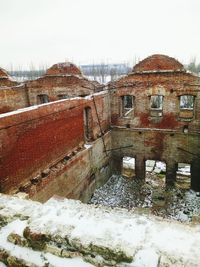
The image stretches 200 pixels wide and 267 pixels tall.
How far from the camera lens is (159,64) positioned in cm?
1362

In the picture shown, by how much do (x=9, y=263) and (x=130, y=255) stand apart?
1581 mm

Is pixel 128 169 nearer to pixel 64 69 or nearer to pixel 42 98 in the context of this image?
pixel 42 98

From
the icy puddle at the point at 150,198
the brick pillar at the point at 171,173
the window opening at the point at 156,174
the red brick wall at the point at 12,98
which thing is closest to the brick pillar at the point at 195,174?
the icy puddle at the point at 150,198

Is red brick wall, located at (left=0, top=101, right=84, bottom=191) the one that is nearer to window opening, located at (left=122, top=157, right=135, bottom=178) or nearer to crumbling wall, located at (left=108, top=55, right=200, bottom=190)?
crumbling wall, located at (left=108, top=55, right=200, bottom=190)

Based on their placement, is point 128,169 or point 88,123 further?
point 128,169

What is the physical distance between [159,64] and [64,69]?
6.28 meters

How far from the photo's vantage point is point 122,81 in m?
14.5

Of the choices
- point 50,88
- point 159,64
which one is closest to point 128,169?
point 159,64

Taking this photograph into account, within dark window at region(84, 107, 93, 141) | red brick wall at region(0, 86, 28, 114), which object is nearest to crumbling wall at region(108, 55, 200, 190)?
dark window at region(84, 107, 93, 141)

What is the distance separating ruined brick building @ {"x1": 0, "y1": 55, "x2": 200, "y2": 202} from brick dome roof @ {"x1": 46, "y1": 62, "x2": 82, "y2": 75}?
0.19ft

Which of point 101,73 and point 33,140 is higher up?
point 101,73

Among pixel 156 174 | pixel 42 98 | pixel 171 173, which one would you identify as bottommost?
pixel 156 174

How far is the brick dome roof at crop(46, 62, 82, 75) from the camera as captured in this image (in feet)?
52.5

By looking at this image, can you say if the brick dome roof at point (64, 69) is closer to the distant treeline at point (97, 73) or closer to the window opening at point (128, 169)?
the window opening at point (128, 169)
